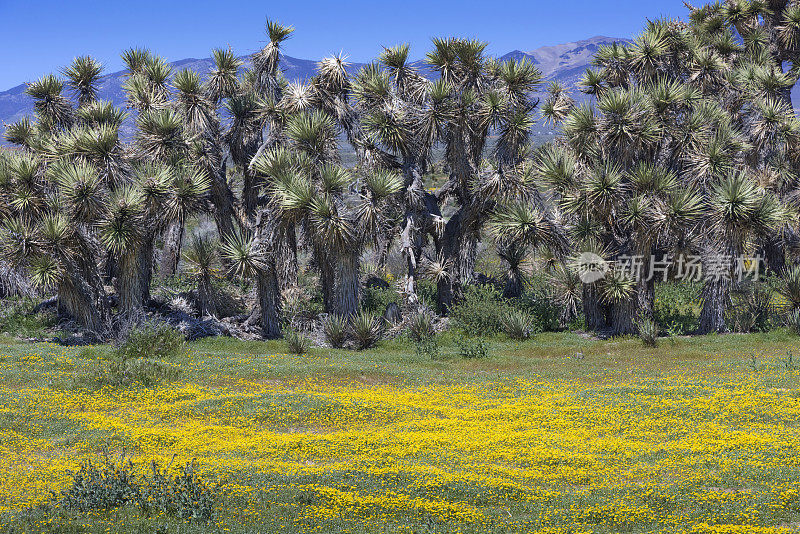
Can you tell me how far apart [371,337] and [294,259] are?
478 centimetres

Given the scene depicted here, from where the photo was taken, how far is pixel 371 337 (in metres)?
21.4

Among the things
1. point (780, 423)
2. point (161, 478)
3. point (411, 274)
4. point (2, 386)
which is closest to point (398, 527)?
point (161, 478)

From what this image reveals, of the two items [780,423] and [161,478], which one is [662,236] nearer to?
[780,423]

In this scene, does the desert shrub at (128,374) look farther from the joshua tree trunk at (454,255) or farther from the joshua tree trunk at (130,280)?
the joshua tree trunk at (454,255)

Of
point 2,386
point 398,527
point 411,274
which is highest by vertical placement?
point 411,274

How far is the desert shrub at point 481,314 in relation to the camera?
2250 centimetres

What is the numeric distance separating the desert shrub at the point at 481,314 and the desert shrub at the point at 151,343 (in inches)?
324

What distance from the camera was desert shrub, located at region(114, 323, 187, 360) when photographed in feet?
61.9

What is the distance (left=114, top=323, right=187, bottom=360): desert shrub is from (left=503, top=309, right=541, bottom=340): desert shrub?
30.1 feet

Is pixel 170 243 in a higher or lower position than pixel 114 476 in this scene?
higher

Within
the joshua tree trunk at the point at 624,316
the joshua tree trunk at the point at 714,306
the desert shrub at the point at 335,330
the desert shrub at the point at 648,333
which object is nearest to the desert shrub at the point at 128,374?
the desert shrub at the point at 335,330

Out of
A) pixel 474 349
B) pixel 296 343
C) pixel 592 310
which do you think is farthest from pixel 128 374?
pixel 592 310

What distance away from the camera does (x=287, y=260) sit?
24.3 metres

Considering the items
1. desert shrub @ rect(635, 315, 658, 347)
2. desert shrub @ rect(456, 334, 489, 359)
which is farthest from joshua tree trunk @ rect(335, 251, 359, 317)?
desert shrub @ rect(635, 315, 658, 347)
